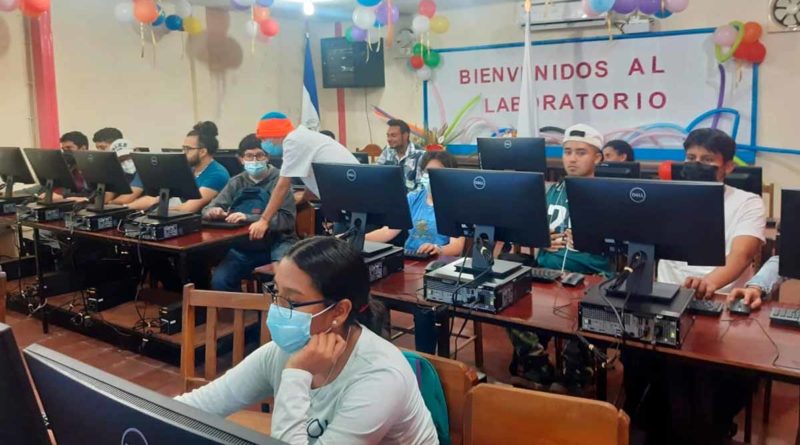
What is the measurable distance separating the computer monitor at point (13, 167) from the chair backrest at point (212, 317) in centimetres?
320

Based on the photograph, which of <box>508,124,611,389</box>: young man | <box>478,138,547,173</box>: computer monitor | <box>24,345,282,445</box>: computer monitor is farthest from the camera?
<box>478,138,547,173</box>: computer monitor

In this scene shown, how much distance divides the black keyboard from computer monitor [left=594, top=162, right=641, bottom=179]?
1261 mm

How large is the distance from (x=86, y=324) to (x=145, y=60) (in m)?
3.32

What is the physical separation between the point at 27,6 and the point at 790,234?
17.0ft

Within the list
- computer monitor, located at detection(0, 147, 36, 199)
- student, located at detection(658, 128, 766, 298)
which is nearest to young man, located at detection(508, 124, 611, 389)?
student, located at detection(658, 128, 766, 298)

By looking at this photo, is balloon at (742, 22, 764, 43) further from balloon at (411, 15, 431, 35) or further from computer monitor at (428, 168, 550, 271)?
computer monitor at (428, 168, 550, 271)

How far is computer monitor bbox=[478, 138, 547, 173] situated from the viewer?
3705 mm

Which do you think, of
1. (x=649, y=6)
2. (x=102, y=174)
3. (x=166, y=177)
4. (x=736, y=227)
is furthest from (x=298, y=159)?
(x=649, y=6)

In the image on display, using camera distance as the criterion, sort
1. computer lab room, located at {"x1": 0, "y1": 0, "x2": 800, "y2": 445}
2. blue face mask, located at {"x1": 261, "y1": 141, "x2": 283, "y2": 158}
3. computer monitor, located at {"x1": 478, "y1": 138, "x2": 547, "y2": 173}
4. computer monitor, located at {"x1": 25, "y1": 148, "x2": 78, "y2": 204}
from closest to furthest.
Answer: computer lab room, located at {"x1": 0, "y1": 0, "x2": 800, "y2": 445} < computer monitor, located at {"x1": 478, "y1": 138, "x2": 547, "y2": 173} < computer monitor, located at {"x1": 25, "y1": 148, "x2": 78, "y2": 204} < blue face mask, located at {"x1": 261, "y1": 141, "x2": 283, "y2": 158}

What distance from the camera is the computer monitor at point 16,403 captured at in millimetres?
840

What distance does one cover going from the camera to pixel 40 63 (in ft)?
17.9

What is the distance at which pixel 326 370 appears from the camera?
139 centimetres

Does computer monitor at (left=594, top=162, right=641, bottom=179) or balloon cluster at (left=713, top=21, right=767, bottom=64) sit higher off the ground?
balloon cluster at (left=713, top=21, right=767, bottom=64)

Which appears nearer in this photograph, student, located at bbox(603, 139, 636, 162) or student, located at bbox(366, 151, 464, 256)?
student, located at bbox(366, 151, 464, 256)
